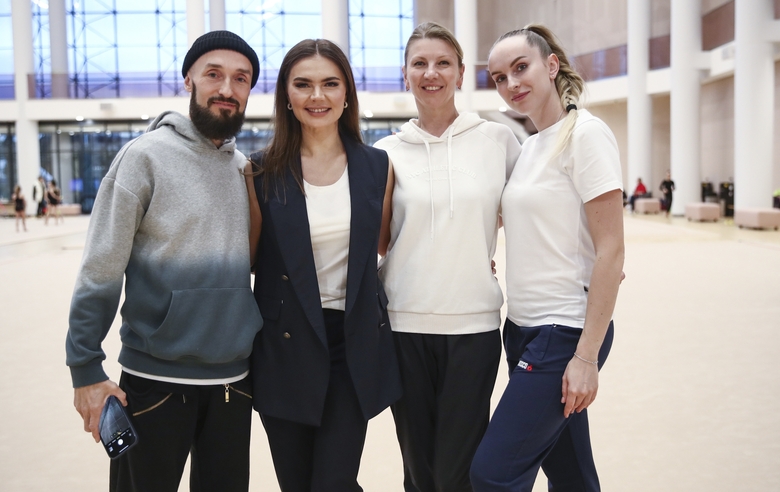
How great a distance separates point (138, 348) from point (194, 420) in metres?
0.37

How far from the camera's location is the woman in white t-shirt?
2.65 metres

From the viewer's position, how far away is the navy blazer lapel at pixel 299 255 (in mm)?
2678

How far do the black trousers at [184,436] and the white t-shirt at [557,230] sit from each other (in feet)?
4.13

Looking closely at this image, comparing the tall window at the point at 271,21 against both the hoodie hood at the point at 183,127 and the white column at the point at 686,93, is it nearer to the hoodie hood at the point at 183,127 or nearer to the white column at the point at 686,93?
the white column at the point at 686,93

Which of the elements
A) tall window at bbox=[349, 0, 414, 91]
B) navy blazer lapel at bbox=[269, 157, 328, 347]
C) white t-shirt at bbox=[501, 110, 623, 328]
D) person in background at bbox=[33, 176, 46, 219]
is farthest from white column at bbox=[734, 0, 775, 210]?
person in background at bbox=[33, 176, 46, 219]

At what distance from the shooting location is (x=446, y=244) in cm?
301

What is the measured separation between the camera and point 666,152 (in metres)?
33.7

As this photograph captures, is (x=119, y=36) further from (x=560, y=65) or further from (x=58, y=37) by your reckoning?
(x=560, y=65)

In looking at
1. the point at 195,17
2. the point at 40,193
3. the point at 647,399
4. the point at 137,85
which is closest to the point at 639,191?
the point at 195,17

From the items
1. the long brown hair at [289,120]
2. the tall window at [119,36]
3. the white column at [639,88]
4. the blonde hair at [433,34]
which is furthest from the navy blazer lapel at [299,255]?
the tall window at [119,36]

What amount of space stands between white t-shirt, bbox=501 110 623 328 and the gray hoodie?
113 centimetres

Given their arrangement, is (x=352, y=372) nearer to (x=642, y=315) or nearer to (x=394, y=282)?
(x=394, y=282)

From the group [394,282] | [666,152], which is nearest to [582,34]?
[666,152]

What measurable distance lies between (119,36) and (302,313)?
39.9 meters
